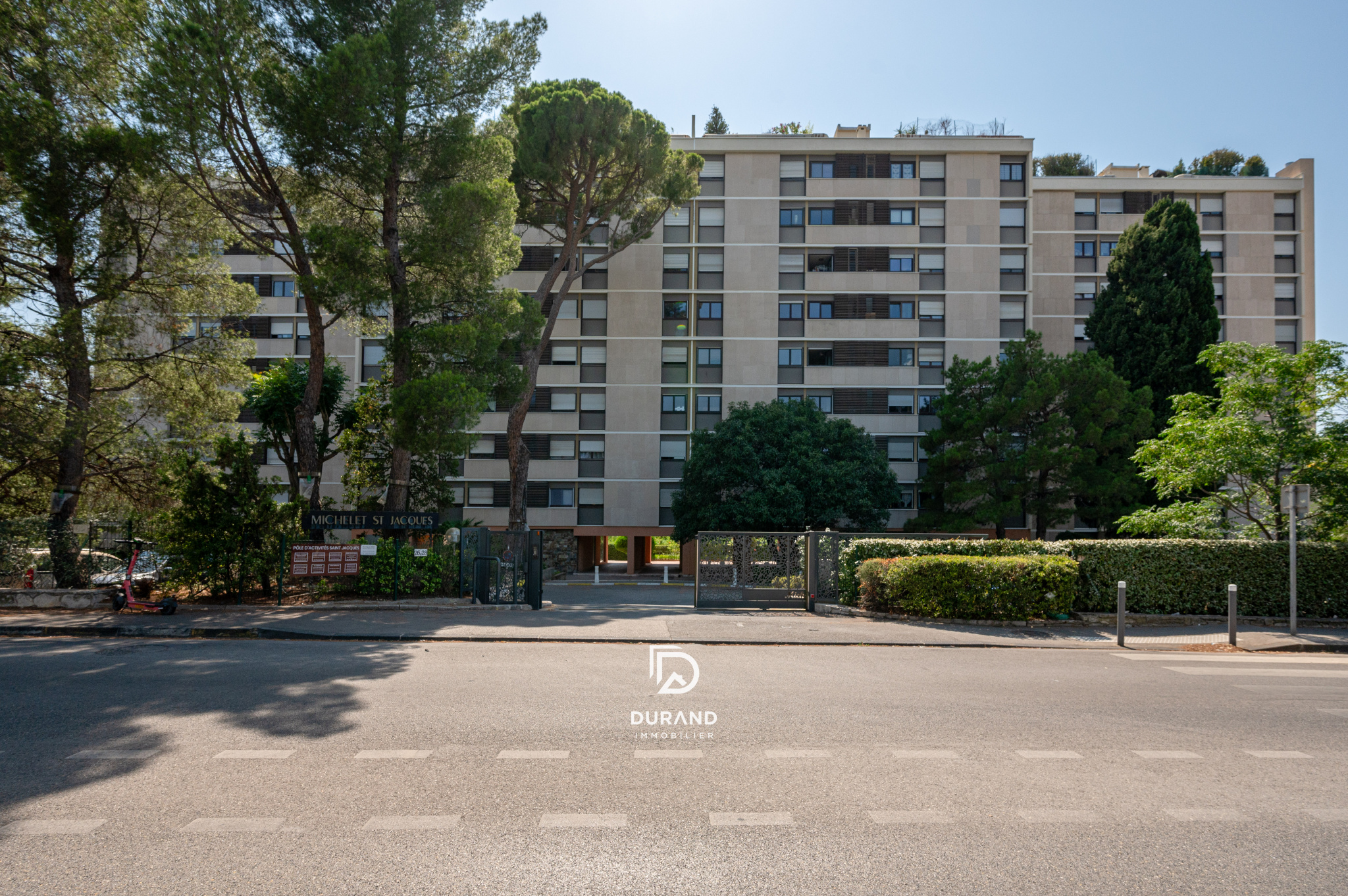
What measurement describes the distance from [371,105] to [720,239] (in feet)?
74.3

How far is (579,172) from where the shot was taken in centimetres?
2830

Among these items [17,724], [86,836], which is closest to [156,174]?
[17,724]

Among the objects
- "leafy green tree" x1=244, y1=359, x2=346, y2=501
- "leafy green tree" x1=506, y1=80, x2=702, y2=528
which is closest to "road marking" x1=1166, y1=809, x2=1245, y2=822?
"leafy green tree" x1=506, y1=80, x2=702, y2=528

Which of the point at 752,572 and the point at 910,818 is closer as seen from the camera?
the point at 910,818

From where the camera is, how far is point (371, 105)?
709 inches

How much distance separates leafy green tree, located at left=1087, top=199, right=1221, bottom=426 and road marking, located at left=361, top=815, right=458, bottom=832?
34010 millimetres

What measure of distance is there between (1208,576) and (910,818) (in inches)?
544

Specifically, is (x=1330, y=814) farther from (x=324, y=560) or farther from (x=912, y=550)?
(x=324, y=560)

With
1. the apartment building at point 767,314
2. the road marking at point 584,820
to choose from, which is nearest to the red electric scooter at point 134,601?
the road marking at point 584,820

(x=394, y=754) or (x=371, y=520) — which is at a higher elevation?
(x=371, y=520)

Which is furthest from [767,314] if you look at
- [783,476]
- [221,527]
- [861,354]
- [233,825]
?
[233,825]

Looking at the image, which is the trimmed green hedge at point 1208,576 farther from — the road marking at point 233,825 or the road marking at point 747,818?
the road marking at point 233,825

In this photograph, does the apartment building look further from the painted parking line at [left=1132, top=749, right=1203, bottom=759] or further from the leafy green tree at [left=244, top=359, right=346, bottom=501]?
the painted parking line at [left=1132, top=749, right=1203, bottom=759]

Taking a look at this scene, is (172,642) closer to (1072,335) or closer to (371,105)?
(371,105)
